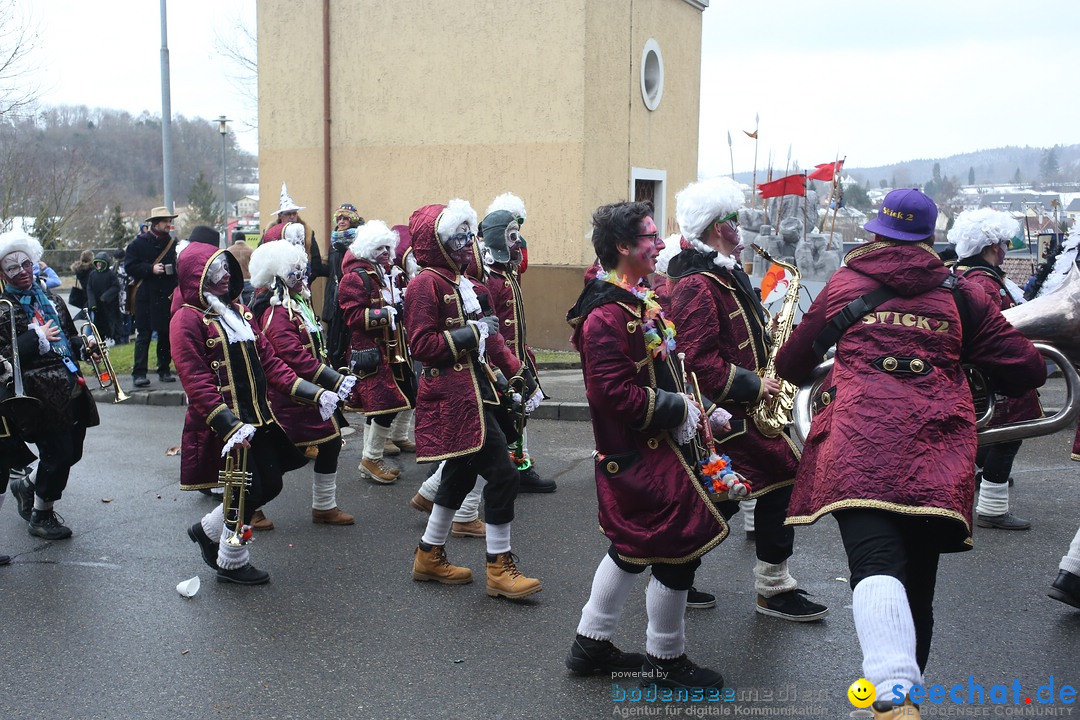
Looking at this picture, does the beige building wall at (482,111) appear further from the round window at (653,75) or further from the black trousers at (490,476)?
the black trousers at (490,476)

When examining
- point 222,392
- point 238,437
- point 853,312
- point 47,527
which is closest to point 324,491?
point 222,392

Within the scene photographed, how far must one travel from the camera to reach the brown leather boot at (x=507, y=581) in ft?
16.6

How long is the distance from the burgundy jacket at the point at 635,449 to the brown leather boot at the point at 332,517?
307 centimetres

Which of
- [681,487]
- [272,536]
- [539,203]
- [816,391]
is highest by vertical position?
[539,203]

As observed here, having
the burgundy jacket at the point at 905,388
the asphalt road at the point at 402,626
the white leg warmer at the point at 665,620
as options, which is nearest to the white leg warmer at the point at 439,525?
the asphalt road at the point at 402,626

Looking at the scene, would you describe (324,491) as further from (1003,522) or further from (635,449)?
(1003,522)

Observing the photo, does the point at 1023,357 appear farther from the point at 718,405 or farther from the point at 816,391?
the point at 718,405

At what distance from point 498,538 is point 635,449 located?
153 centimetres

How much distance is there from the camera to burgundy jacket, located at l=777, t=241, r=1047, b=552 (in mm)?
3205

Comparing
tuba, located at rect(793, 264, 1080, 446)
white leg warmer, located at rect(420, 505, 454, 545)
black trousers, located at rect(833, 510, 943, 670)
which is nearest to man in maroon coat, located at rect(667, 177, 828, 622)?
tuba, located at rect(793, 264, 1080, 446)

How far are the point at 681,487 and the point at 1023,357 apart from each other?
127 centimetres

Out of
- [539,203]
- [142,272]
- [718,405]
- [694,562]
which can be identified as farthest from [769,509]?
[539,203]

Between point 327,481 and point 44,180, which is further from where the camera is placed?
point 44,180

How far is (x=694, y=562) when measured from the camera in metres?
3.77
